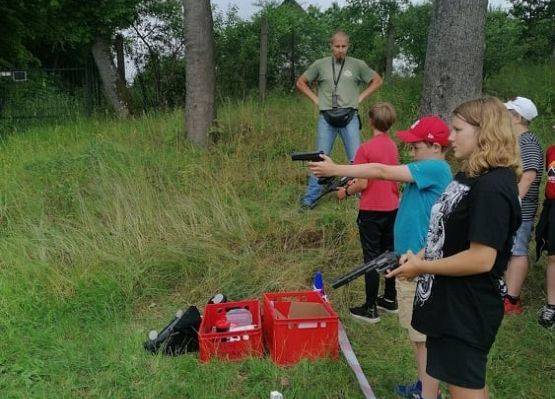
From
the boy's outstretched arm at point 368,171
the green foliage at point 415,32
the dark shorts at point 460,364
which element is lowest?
the dark shorts at point 460,364

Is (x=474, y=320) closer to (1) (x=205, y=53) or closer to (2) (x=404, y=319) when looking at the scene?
(2) (x=404, y=319)

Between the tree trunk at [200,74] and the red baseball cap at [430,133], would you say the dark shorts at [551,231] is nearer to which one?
the red baseball cap at [430,133]

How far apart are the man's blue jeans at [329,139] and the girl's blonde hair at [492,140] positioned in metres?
3.49

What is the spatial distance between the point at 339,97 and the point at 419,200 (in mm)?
3026

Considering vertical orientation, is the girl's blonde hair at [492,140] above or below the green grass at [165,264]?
Result: above

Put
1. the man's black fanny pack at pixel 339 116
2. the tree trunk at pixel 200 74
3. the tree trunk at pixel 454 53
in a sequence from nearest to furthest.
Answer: the man's black fanny pack at pixel 339 116, the tree trunk at pixel 454 53, the tree trunk at pixel 200 74

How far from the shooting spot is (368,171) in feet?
8.27

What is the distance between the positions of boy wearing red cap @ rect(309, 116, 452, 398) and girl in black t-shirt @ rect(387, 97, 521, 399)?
463mm

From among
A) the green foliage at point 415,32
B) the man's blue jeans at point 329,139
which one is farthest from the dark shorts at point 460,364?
→ the green foliage at point 415,32

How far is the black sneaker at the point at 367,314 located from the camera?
12.7ft

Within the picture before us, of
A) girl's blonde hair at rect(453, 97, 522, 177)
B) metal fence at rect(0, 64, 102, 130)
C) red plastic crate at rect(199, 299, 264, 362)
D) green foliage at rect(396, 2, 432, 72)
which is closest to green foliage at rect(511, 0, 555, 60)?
green foliage at rect(396, 2, 432, 72)

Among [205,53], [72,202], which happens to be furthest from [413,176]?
[205,53]

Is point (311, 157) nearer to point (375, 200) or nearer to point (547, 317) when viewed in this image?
point (375, 200)

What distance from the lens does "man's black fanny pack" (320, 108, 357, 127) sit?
5527 millimetres
